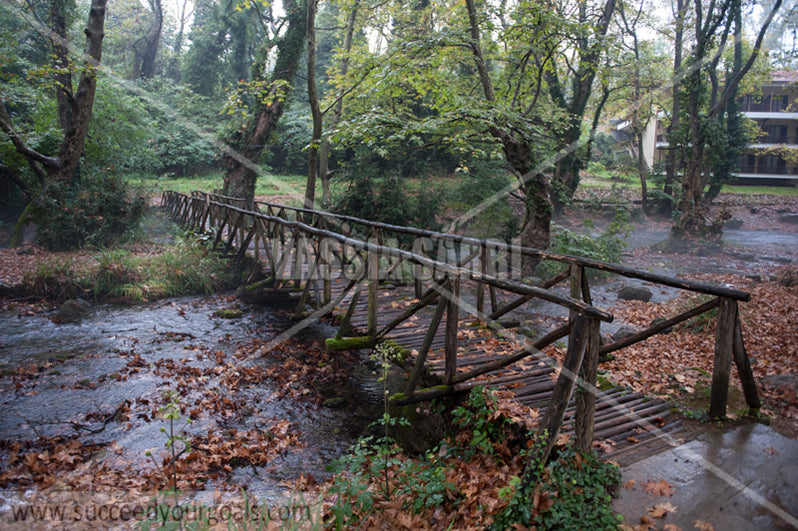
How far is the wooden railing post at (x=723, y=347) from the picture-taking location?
3.45 m

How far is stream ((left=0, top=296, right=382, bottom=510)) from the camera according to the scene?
5.05m

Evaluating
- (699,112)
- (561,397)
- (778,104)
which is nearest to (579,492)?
(561,397)

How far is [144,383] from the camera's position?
6477mm

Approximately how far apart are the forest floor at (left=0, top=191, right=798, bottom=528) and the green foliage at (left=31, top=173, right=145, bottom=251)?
1231 millimetres

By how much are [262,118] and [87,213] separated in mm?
6312

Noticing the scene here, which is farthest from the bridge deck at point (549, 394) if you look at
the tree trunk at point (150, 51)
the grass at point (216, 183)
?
the tree trunk at point (150, 51)

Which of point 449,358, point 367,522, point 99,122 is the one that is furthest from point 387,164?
point 367,522

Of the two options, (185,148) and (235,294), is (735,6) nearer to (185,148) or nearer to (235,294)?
(235,294)

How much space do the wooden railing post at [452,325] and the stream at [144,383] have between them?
1.64 metres

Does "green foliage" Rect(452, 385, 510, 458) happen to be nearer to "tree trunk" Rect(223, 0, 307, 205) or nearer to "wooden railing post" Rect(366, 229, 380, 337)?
"wooden railing post" Rect(366, 229, 380, 337)

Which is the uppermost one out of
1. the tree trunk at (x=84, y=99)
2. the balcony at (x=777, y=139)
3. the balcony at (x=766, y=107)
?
the balcony at (x=766, y=107)

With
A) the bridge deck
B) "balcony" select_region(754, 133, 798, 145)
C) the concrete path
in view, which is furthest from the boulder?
the concrete path

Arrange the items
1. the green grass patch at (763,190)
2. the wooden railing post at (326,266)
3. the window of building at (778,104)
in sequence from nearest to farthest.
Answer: the wooden railing post at (326,266)
the green grass patch at (763,190)
the window of building at (778,104)

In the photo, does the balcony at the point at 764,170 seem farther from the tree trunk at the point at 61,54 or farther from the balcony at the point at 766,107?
the tree trunk at the point at 61,54
